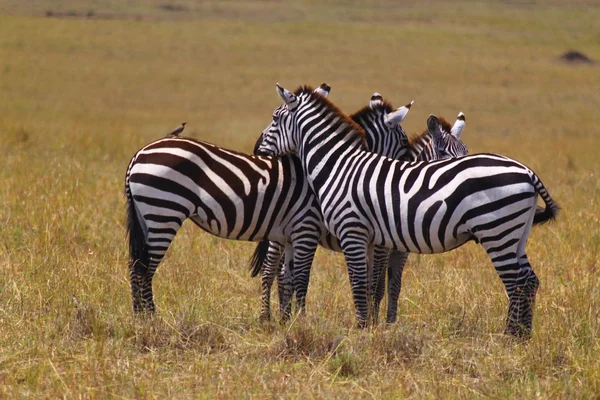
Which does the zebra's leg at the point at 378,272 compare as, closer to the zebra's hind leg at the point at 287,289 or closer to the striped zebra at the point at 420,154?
the striped zebra at the point at 420,154

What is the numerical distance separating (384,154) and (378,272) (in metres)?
1.03

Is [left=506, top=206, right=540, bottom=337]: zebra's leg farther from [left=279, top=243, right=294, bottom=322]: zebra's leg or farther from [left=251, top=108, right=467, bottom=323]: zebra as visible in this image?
[left=279, top=243, right=294, bottom=322]: zebra's leg

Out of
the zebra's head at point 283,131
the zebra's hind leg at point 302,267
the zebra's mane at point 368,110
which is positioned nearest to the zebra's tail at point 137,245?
the zebra's hind leg at point 302,267

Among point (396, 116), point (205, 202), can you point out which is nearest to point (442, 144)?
point (396, 116)

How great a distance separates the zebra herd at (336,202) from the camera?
19.1 ft

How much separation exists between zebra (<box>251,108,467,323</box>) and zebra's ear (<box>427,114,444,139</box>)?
36 mm

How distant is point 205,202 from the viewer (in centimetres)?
639

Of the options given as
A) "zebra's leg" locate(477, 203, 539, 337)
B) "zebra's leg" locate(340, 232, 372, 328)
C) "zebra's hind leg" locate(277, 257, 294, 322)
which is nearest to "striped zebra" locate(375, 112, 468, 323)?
"zebra's leg" locate(340, 232, 372, 328)

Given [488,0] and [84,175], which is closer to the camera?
[84,175]

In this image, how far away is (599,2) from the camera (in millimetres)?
71688

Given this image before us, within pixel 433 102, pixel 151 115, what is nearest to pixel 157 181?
pixel 151 115

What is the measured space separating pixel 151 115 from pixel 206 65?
13529 mm

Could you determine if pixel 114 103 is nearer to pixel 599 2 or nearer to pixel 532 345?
pixel 532 345

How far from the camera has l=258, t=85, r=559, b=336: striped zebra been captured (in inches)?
227
